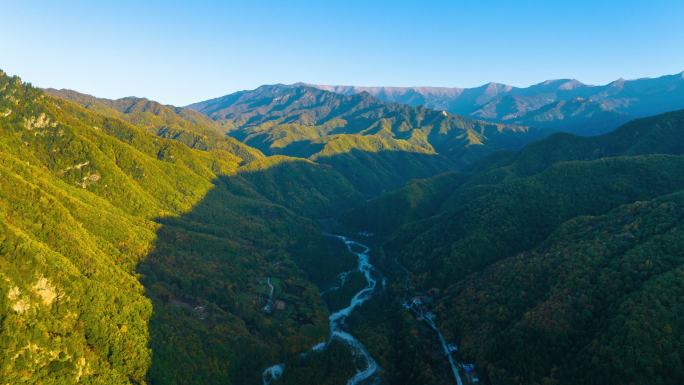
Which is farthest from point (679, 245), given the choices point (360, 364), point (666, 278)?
point (360, 364)

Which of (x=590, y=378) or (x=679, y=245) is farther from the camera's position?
(x=679, y=245)

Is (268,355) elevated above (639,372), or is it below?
below

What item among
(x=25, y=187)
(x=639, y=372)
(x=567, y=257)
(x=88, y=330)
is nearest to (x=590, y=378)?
(x=639, y=372)

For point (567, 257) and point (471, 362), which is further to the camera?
point (567, 257)

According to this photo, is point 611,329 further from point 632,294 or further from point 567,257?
point 567,257

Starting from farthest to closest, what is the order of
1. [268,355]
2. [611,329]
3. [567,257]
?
[567,257] → [268,355] → [611,329]

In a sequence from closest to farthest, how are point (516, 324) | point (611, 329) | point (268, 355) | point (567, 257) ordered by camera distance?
point (611, 329) < point (516, 324) < point (268, 355) < point (567, 257)

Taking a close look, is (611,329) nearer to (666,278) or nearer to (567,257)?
(666,278)

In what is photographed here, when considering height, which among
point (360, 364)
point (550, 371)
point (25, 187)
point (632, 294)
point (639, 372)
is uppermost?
point (25, 187)

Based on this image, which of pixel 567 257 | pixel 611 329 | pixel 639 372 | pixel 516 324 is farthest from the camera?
pixel 567 257
